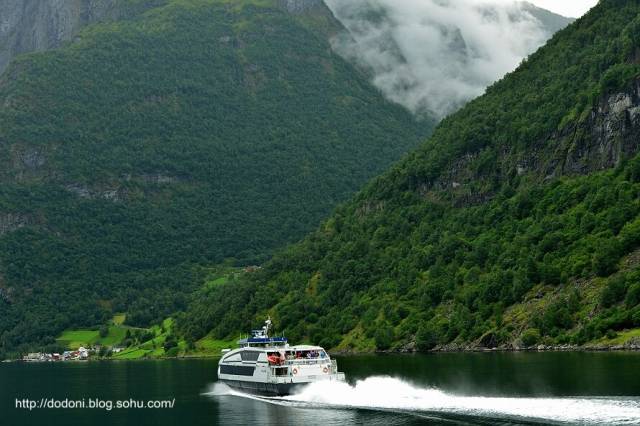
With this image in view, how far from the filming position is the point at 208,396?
5581 inches

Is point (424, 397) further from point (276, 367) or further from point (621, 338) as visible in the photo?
point (621, 338)

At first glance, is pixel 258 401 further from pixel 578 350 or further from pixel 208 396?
pixel 578 350

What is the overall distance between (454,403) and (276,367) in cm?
3451

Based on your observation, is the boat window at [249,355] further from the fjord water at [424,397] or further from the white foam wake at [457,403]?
the white foam wake at [457,403]

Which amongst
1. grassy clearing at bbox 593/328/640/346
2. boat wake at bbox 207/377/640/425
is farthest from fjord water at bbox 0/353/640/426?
grassy clearing at bbox 593/328/640/346

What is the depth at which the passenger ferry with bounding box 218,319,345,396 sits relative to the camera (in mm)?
129750

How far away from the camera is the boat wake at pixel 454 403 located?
296ft

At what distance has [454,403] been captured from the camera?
347 feet

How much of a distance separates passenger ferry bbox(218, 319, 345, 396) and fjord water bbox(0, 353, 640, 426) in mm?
2185

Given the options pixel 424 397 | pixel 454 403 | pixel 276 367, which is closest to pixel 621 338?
pixel 424 397

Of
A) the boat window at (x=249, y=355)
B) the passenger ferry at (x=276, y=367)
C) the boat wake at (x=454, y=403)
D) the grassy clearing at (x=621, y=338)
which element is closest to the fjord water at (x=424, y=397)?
the boat wake at (x=454, y=403)

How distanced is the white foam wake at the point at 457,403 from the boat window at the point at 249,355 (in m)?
12.9

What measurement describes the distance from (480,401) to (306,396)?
30.0 metres

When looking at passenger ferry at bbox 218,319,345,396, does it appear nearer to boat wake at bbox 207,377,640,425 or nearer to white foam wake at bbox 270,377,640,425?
boat wake at bbox 207,377,640,425
